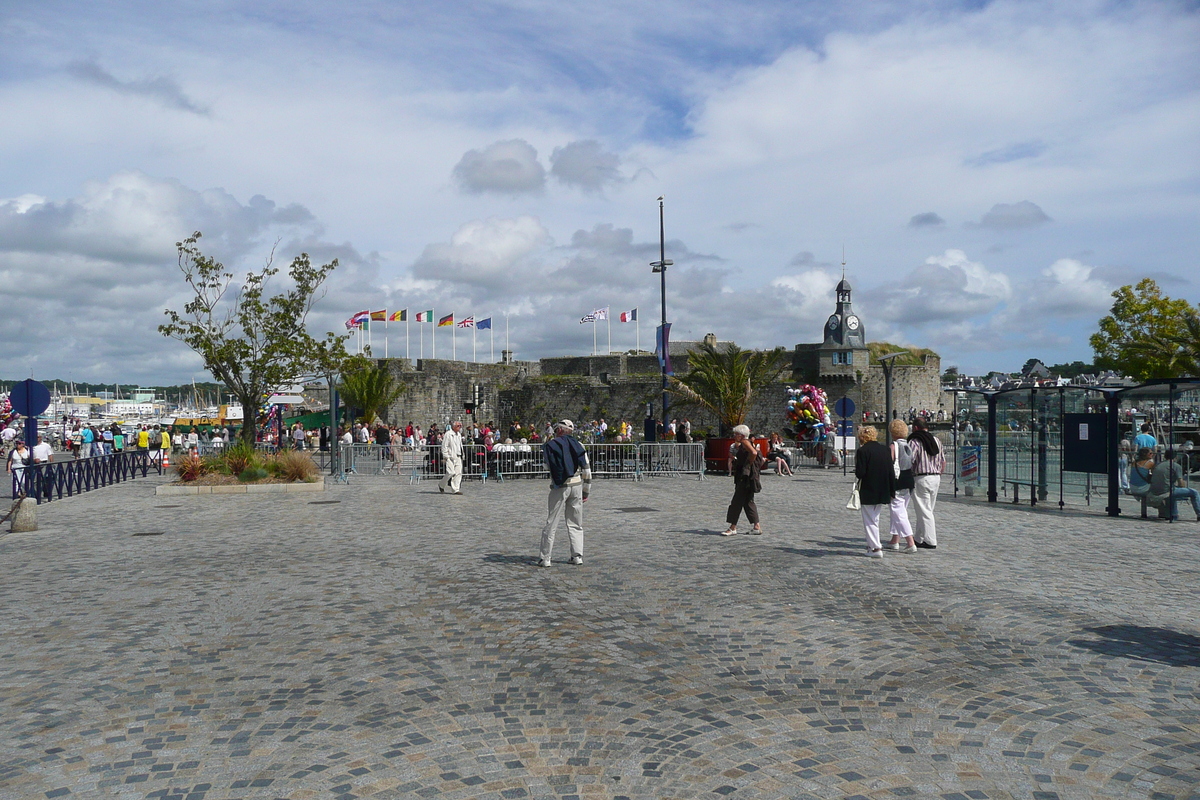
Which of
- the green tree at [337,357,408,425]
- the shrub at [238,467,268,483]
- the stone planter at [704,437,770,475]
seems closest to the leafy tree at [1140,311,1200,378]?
the stone planter at [704,437,770,475]

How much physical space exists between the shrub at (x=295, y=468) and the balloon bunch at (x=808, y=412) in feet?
48.4

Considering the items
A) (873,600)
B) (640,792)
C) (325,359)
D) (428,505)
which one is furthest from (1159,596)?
(325,359)

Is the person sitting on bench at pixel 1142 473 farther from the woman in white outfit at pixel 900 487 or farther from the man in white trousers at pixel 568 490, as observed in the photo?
the man in white trousers at pixel 568 490

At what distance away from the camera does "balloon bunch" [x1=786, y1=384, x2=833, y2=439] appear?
28.5 meters

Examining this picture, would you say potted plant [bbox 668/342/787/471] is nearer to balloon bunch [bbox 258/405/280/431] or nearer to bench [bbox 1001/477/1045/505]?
bench [bbox 1001/477/1045/505]

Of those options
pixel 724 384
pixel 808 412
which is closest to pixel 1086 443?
pixel 808 412

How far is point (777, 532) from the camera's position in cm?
1194

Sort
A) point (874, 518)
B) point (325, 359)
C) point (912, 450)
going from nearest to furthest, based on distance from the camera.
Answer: point (874, 518) < point (912, 450) < point (325, 359)

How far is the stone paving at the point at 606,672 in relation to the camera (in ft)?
13.0

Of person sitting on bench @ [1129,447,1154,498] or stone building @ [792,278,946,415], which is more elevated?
stone building @ [792,278,946,415]

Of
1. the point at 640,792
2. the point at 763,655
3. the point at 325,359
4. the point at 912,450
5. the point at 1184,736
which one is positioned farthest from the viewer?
the point at 325,359

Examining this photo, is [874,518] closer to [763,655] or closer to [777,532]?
[777,532]

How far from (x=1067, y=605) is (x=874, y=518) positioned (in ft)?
8.84

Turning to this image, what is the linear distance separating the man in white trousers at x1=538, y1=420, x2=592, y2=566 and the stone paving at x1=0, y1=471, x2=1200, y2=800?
28 centimetres
